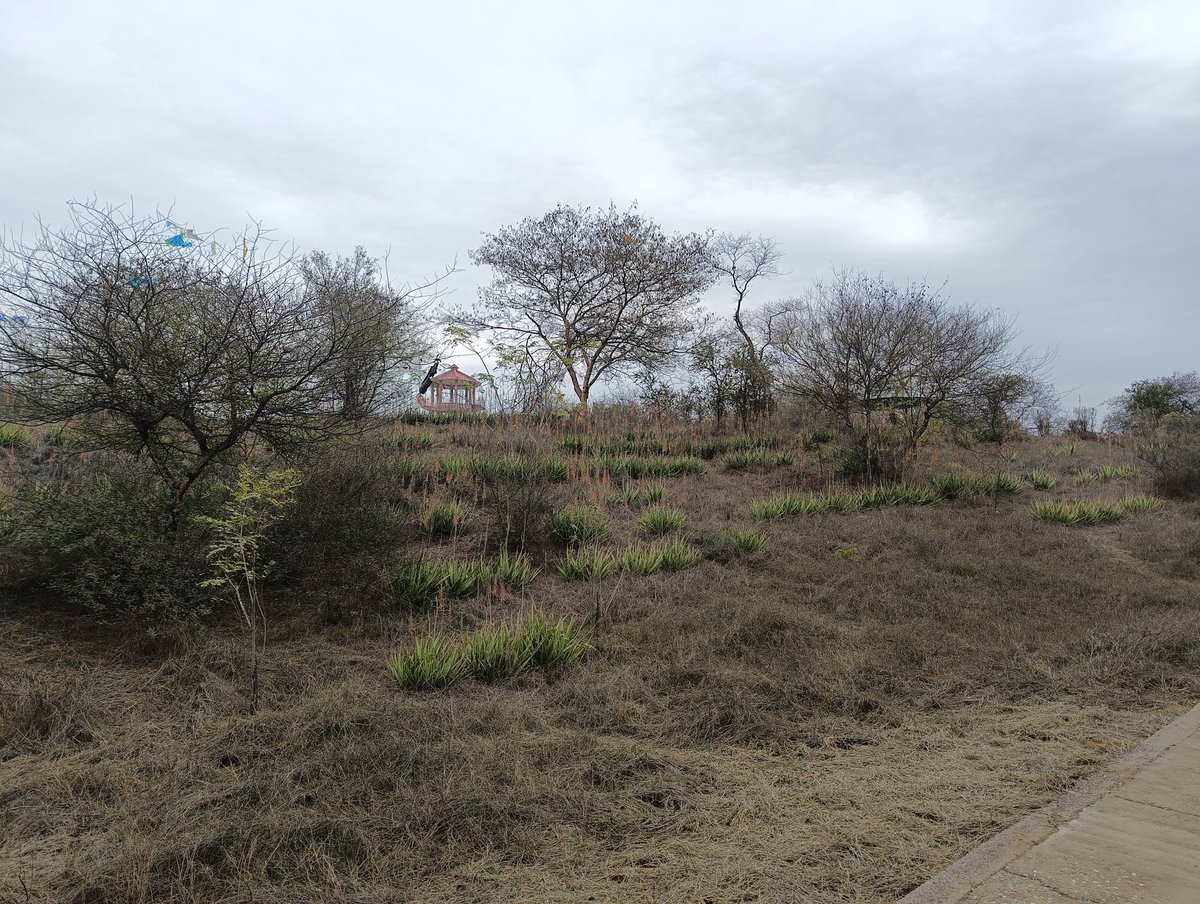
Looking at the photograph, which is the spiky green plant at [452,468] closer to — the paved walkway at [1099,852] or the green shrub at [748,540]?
the green shrub at [748,540]

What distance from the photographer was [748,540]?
10203 millimetres

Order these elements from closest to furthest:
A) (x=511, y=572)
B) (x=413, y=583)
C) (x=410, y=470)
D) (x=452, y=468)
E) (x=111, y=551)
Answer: (x=111, y=551), (x=413, y=583), (x=511, y=572), (x=410, y=470), (x=452, y=468)

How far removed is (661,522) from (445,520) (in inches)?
125

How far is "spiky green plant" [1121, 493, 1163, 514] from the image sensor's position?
1404cm

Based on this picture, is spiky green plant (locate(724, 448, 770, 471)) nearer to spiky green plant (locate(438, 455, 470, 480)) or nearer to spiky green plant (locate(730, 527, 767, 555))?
spiky green plant (locate(730, 527, 767, 555))

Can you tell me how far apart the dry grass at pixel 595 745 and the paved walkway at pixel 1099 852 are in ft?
0.58

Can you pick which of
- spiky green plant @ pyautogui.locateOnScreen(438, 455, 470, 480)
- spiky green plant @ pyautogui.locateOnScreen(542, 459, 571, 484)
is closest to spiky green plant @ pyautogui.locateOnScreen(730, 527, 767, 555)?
spiky green plant @ pyautogui.locateOnScreen(542, 459, 571, 484)

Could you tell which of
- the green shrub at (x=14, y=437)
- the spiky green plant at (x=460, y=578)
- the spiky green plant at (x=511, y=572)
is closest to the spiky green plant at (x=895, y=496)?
the spiky green plant at (x=511, y=572)

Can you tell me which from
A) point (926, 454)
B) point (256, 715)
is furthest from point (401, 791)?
point (926, 454)

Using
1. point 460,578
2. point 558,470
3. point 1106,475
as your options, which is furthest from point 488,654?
point 1106,475

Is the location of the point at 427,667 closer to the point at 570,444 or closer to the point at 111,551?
the point at 111,551

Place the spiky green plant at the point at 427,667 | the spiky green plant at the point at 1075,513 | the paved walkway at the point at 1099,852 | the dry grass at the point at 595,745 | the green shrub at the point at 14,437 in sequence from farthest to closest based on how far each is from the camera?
the spiky green plant at the point at 1075,513
the green shrub at the point at 14,437
the spiky green plant at the point at 427,667
the dry grass at the point at 595,745
the paved walkway at the point at 1099,852

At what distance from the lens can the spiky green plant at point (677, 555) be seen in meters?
9.23

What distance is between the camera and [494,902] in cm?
296
